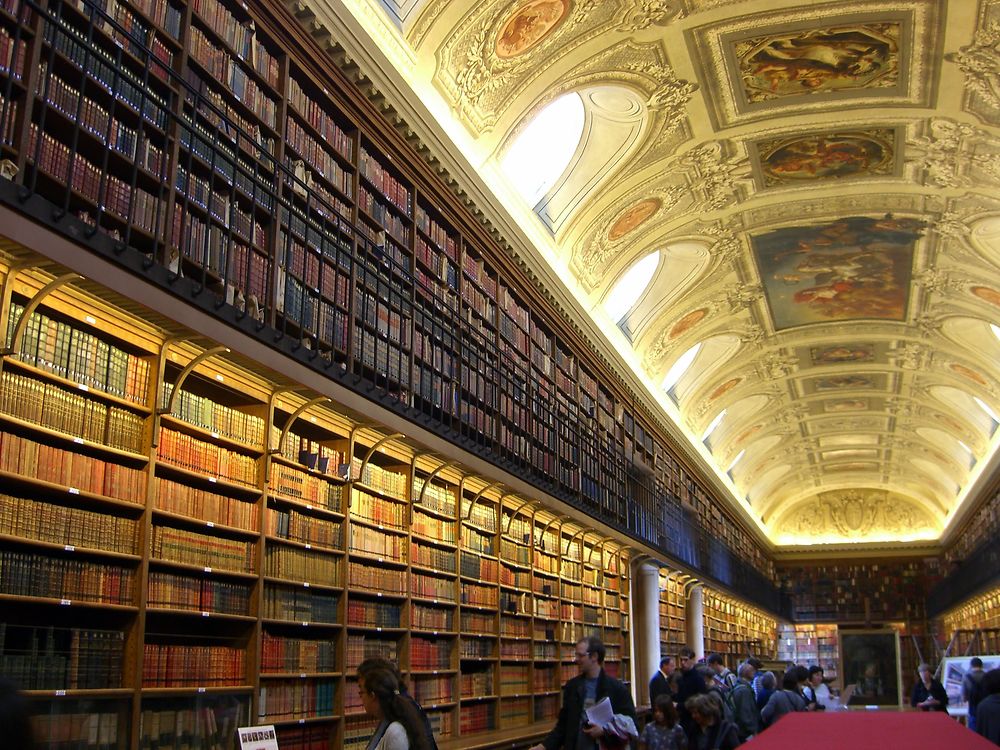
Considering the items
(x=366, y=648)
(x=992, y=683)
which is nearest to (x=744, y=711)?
(x=992, y=683)

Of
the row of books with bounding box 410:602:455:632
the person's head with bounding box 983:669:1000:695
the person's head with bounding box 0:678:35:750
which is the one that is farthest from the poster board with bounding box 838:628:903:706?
the person's head with bounding box 0:678:35:750

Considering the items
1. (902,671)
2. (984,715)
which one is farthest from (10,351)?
(902,671)

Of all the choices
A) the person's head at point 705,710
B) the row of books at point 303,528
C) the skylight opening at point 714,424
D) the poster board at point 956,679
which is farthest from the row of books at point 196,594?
the skylight opening at point 714,424

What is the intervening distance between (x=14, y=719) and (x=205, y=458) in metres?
4.44

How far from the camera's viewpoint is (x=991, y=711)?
658 cm

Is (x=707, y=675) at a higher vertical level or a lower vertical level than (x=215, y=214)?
lower

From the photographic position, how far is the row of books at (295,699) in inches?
240

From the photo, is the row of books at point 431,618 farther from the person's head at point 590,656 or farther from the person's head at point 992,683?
the person's head at point 992,683

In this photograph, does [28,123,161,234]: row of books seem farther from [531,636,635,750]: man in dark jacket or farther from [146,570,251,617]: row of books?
[531,636,635,750]: man in dark jacket

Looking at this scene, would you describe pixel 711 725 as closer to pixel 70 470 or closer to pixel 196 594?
pixel 196 594

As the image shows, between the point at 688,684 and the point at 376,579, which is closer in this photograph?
the point at 376,579

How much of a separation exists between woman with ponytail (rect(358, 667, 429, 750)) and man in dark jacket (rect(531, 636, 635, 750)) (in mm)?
1759

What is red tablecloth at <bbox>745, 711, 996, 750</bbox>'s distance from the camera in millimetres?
2842

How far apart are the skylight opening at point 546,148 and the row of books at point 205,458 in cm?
657
